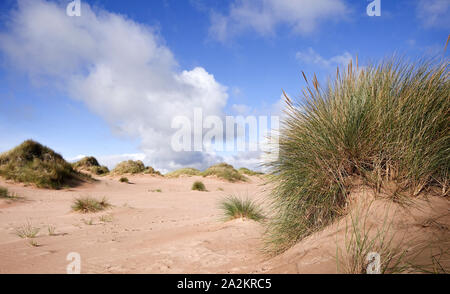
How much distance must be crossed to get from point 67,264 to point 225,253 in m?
1.92

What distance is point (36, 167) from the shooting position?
530 inches

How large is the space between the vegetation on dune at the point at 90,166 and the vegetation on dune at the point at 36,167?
10.6 meters

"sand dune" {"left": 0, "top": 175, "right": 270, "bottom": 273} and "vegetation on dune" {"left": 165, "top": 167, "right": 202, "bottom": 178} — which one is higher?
"vegetation on dune" {"left": 165, "top": 167, "right": 202, "bottom": 178}

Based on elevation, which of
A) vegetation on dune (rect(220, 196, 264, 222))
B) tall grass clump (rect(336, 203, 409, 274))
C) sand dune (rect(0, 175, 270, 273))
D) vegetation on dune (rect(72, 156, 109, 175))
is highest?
vegetation on dune (rect(72, 156, 109, 175))

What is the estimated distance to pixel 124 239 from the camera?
15.0ft

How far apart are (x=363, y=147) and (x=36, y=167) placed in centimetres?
1548

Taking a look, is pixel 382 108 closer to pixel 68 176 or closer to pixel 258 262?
pixel 258 262

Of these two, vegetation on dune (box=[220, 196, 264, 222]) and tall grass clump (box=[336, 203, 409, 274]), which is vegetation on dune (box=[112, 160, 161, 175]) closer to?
vegetation on dune (box=[220, 196, 264, 222])

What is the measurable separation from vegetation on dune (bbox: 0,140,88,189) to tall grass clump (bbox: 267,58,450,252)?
13060 mm

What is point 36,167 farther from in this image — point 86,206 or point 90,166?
point 90,166

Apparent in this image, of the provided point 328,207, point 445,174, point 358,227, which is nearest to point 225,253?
point 328,207

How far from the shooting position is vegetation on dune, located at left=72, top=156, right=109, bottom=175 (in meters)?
26.6

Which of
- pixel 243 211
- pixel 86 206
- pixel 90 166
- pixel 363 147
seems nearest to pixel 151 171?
pixel 90 166

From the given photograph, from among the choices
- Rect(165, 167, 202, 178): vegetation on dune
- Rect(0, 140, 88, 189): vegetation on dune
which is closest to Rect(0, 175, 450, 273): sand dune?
Rect(0, 140, 88, 189): vegetation on dune
